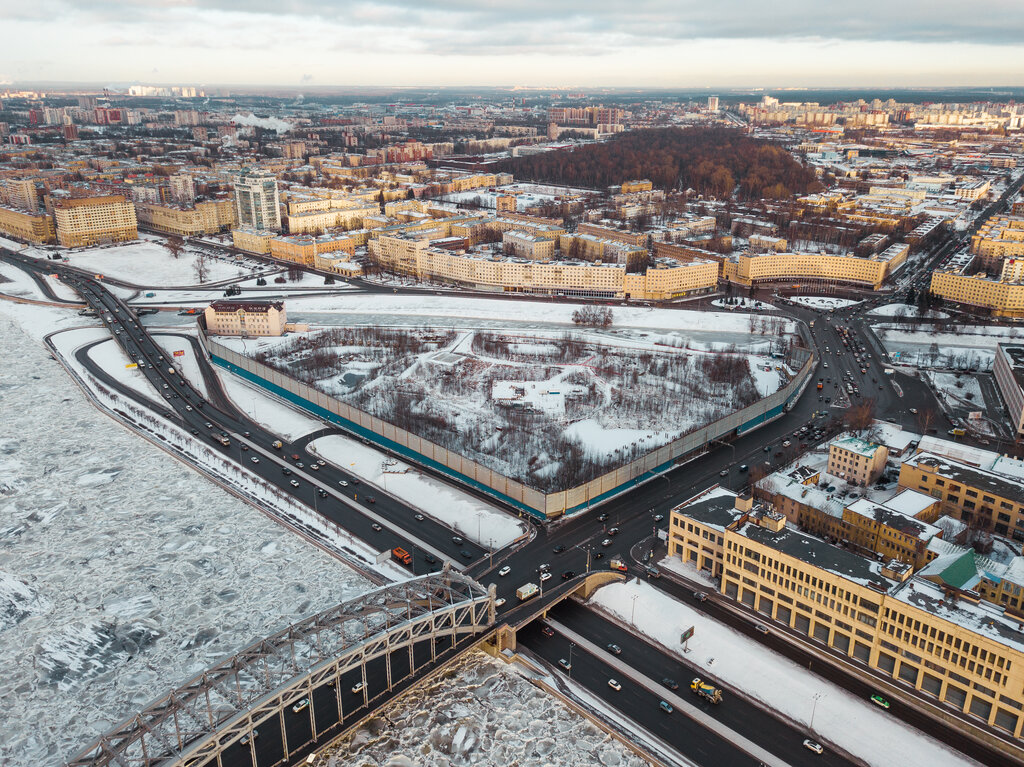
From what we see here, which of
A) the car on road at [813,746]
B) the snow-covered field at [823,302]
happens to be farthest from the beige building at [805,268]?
the car on road at [813,746]

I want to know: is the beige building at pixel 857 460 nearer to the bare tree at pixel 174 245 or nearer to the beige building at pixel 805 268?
the beige building at pixel 805 268

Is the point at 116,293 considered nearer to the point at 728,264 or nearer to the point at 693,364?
the point at 693,364

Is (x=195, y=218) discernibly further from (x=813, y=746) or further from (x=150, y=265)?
(x=813, y=746)

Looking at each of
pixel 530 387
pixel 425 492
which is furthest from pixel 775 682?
pixel 530 387

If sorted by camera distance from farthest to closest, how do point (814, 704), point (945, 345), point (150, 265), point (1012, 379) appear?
1. point (150, 265)
2. point (945, 345)
3. point (1012, 379)
4. point (814, 704)

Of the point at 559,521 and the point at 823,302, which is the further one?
the point at 823,302

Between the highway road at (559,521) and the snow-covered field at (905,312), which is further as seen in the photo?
the snow-covered field at (905,312)

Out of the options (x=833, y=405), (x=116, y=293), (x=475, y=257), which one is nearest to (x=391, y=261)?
(x=475, y=257)
